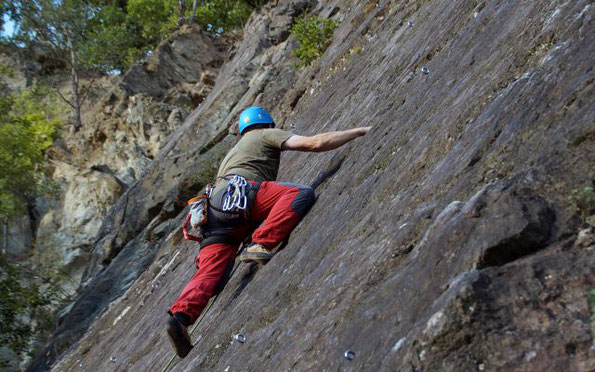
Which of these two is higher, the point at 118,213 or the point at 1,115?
the point at 1,115

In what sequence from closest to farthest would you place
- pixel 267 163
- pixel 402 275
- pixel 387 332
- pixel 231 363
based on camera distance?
pixel 387 332 → pixel 402 275 → pixel 231 363 → pixel 267 163

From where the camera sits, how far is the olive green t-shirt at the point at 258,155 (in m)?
7.73

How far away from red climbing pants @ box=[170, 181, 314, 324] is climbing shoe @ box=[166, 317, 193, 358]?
128 millimetres

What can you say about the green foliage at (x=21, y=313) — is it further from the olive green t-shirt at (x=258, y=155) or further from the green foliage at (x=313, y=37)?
the olive green t-shirt at (x=258, y=155)

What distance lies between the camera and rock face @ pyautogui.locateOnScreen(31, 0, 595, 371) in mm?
3363

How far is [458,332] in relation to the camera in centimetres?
335

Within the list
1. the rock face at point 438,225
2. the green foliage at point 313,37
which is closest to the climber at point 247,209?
the rock face at point 438,225

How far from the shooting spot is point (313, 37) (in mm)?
14656

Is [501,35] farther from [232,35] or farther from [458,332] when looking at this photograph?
[232,35]

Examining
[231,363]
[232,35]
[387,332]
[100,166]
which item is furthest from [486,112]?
[232,35]

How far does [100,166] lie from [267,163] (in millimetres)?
17520

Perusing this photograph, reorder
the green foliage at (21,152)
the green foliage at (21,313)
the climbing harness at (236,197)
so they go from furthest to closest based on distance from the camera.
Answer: the green foliage at (21,152) → the green foliage at (21,313) → the climbing harness at (236,197)

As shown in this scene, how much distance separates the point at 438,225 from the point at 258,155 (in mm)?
3861

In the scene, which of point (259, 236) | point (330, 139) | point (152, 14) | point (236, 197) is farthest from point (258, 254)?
point (152, 14)
